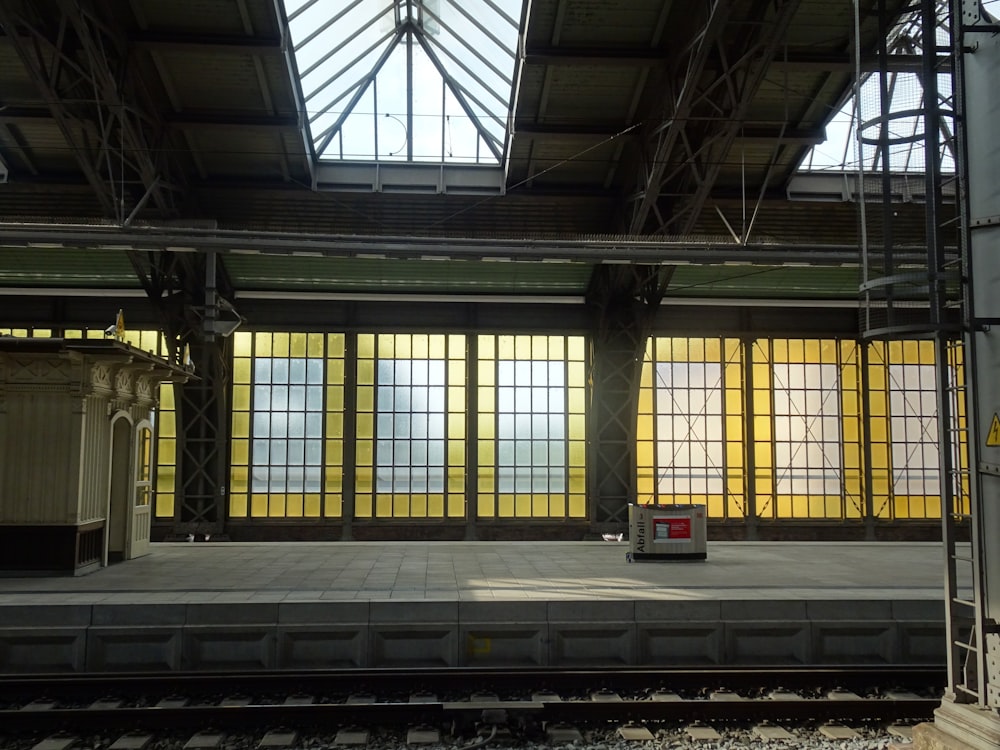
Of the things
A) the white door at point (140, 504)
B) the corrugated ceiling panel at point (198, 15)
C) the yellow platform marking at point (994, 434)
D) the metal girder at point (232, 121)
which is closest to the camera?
the yellow platform marking at point (994, 434)

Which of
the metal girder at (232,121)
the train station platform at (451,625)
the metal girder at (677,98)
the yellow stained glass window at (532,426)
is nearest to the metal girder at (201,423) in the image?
the metal girder at (232,121)

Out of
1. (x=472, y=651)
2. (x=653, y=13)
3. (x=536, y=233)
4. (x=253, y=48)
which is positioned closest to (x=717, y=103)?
(x=653, y=13)

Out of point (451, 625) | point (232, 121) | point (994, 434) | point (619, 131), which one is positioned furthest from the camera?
point (619, 131)

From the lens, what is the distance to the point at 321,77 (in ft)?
59.9

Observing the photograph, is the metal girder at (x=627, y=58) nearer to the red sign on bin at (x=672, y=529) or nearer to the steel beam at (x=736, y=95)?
the steel beam at (x=736, y=95)

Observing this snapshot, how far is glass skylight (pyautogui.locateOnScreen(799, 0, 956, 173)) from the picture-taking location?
7.23 meters

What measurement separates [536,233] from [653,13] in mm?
6542

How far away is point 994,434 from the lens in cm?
626

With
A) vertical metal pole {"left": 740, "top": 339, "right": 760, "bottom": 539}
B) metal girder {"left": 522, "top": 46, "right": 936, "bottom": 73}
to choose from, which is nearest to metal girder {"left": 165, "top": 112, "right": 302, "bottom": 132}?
metal girder {"left": 522, "top": 46, "right": 936, "bottom": 73}

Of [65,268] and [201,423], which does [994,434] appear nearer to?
[201,423]

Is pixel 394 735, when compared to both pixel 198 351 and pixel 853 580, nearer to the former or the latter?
pixel 853 580

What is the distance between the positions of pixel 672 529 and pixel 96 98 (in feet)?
46.2

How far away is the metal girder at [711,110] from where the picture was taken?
14.4m

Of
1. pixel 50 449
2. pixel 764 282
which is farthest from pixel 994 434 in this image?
pixel 764 282
